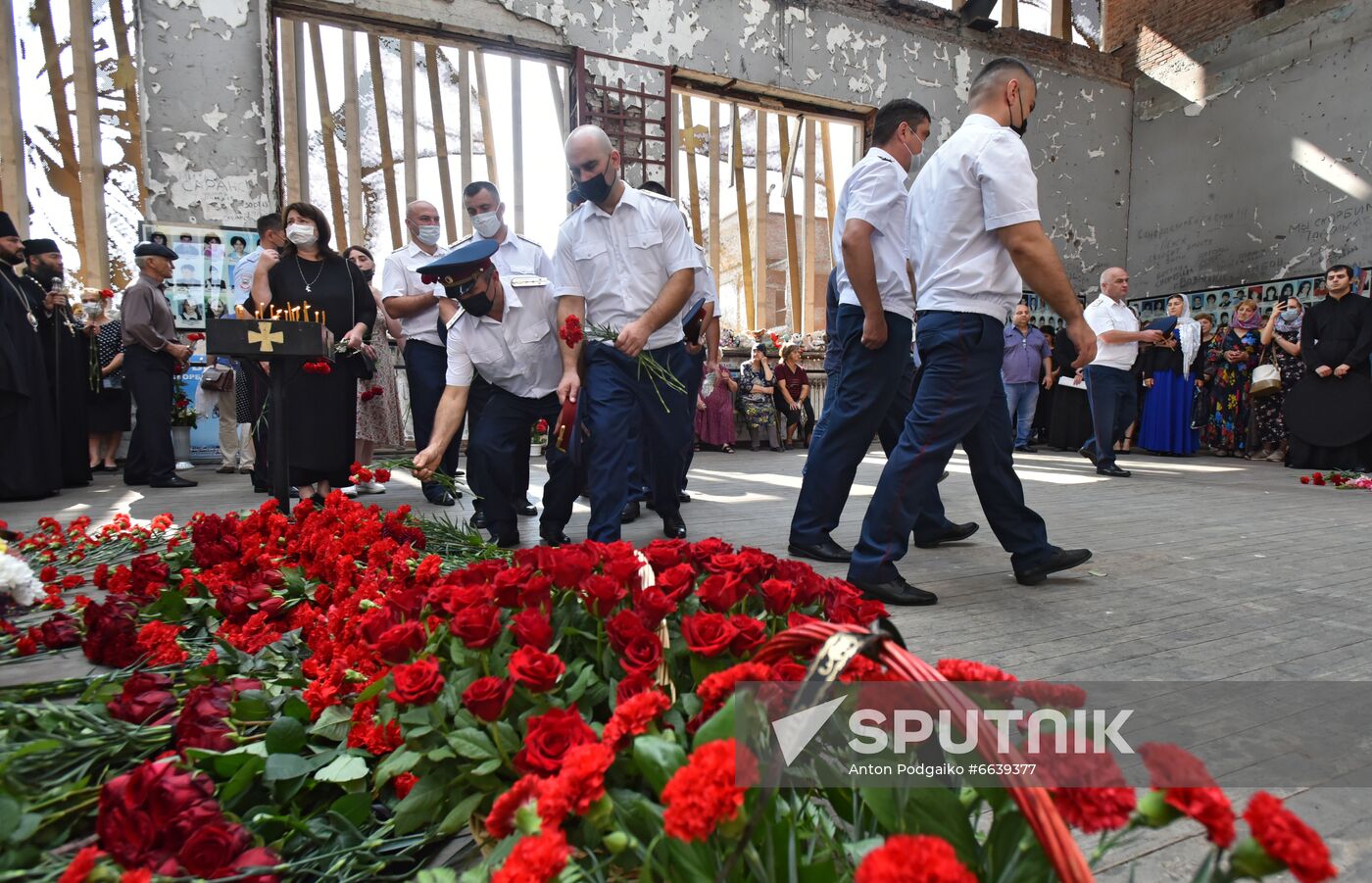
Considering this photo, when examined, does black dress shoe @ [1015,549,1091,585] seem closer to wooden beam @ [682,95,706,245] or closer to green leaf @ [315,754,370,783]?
green leaf @ [315,754,370,783]

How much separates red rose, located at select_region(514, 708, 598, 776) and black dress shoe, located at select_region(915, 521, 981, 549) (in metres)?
3.11

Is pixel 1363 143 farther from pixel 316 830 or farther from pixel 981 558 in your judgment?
pixel 316 830

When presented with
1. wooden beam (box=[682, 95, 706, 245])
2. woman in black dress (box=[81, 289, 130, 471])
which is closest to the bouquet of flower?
woman in black dress (box=[81, 289, 130, 471])

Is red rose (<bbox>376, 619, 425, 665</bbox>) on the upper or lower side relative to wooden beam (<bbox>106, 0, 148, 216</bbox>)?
lower

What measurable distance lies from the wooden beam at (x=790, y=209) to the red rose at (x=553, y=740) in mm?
10923

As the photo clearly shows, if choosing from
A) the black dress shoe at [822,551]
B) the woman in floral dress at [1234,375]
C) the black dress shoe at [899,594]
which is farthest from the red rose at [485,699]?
the woman in floral dress at [1234,375]

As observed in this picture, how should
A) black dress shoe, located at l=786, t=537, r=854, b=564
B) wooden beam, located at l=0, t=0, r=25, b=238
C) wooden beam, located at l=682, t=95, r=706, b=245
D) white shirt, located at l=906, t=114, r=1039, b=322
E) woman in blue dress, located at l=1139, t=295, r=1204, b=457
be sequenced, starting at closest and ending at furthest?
white shirt, located at l=906, t=114, r=1039, b=322 → black dress shoe, located at l=786, t=537, r=854, b=564 → wooden beam, located at l=0, t=0, r=25, b=238 → woman in blue dress, located at l=1139, t=295, r=1204, b=457 → wooden beam, located at l=682, t=95, r=706, b=245

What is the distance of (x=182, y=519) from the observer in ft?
14.4

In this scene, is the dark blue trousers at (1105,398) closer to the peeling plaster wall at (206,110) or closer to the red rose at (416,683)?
the red rose at (416,683)

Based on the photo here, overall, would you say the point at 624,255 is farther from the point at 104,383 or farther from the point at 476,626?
the point at 104,383

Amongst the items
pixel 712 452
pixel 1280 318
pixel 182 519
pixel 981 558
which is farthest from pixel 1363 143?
pixel 182 519

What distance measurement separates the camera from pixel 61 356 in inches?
242

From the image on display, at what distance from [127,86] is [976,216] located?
851 centimetres

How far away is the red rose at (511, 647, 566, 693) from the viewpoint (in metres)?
1.04
